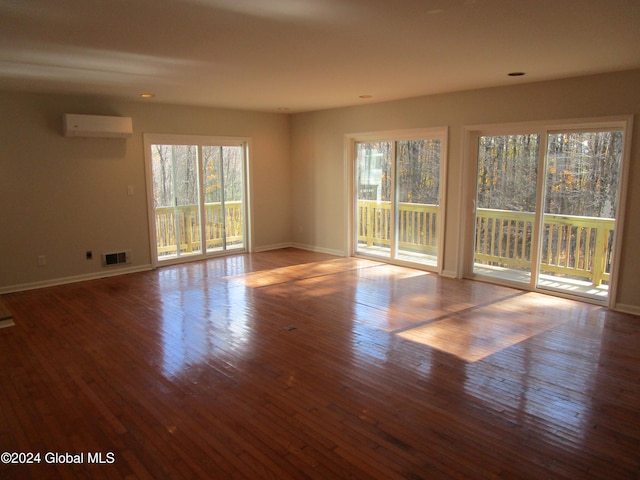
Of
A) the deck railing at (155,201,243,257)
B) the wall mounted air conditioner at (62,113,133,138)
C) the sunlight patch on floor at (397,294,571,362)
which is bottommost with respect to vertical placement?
the sunlight patch on floor at (397,294,571,362)

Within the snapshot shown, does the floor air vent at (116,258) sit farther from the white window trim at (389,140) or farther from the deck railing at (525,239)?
the deck railing at (525,239)

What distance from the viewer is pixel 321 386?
3.11m

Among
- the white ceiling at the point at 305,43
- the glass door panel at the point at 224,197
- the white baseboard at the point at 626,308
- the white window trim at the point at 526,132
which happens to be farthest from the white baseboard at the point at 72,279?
the white baseboard at the point at 626,308

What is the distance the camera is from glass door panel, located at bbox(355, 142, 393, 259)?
6871mm

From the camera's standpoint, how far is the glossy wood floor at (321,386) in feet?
7.72

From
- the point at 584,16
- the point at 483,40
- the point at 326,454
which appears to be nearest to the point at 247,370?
the point at 326,454

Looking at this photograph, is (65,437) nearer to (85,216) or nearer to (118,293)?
(118,293)

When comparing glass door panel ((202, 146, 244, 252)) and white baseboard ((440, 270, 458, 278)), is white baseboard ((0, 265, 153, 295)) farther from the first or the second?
white baseboard ((440, 270, 458, 278))

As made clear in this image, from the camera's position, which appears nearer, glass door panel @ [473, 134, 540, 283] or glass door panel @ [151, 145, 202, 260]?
glass door panel @ [473, 134, 540, 283]

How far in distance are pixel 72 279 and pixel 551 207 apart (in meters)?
6.15

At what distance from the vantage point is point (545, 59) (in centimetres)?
385

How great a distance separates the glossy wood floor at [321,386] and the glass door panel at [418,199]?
1312 mm

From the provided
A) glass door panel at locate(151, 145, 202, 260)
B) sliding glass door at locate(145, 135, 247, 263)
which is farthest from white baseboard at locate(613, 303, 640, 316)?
glass door panel at locate(151, 145, 202, 260)

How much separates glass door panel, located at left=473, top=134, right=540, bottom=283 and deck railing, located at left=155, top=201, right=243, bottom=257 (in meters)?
4.06
